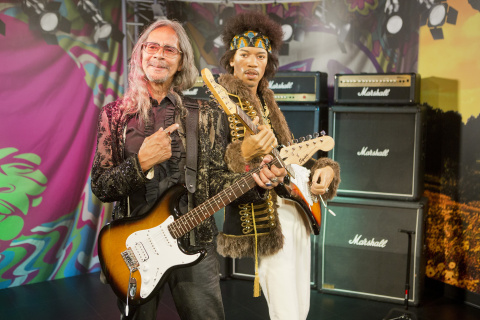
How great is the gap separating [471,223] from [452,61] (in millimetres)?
1308

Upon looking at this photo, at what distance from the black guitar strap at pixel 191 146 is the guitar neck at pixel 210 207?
3.5 inches

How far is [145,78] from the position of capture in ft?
6.11

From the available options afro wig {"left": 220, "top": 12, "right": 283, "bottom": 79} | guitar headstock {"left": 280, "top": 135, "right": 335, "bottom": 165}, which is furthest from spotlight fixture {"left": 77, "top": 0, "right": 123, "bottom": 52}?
guitar headstock {"left": 280, "top": 135, "right": 335, "bottom": 165}

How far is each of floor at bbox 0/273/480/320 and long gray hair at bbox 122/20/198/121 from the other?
→ 1.89m

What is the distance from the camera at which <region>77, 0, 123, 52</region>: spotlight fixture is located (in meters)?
3.96

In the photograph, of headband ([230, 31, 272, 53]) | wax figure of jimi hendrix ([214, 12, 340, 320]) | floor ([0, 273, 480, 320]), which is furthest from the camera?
floor ([0, 273, 480, 320])

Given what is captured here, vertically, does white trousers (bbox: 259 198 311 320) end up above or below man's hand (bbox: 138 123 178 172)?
below

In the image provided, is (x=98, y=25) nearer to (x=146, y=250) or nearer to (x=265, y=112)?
(x=265, y=112)

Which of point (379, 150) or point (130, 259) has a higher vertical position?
point (379, 150)

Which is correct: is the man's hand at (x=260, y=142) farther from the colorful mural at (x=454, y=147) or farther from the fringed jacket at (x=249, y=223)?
the colorful mural at (x=454, y=147)

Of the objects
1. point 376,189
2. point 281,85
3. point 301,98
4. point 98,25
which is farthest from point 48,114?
point 376,189

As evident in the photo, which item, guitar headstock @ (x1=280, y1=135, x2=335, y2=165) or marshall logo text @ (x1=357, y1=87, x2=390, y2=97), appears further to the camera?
marshall logo text @ (x1=357, y1=87, x2=390, y2=97)

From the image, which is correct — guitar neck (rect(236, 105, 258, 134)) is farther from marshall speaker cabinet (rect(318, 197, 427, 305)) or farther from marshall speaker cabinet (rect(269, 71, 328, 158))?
marshall speaker cabinet (rect(318, 197, 427, 305))

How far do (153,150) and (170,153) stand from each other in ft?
0.23
